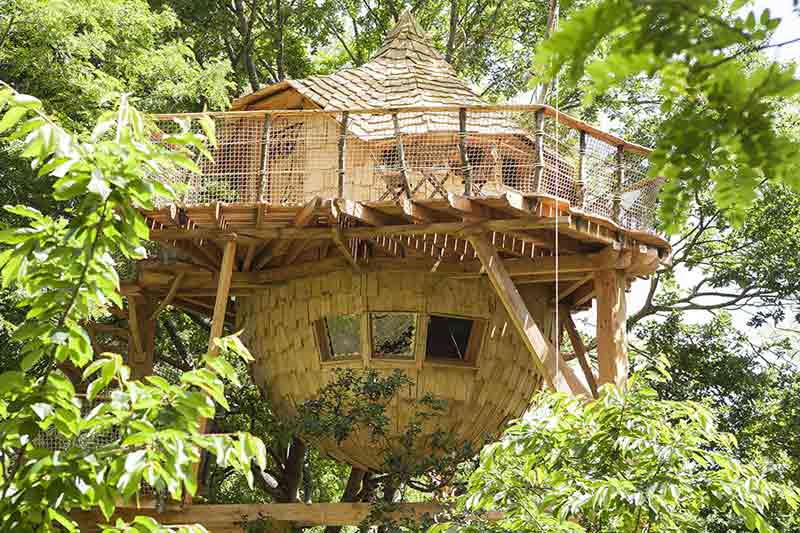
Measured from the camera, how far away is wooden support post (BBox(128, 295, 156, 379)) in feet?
47.9

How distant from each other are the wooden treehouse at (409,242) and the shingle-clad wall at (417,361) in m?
0.02

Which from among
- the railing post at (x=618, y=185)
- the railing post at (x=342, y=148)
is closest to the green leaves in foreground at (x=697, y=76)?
the railing post at (x=342, y=148)

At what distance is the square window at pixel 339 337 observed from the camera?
502 inches

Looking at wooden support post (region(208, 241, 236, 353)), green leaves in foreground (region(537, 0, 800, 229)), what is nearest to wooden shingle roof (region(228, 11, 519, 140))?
wooden support post (region(208, 241, 236, 353))

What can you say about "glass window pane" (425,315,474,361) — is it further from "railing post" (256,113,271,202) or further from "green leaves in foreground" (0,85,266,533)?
"green leaves in foreground" (0,85,266,533)

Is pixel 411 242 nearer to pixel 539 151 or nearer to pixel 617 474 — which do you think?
pixel 539 151

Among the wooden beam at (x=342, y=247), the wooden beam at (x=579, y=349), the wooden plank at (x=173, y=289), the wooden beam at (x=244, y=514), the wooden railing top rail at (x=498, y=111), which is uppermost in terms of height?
the wooden railing top rail at (x=498, y=111)

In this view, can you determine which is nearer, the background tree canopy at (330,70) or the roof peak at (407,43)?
the background tree canopy at (330,70)

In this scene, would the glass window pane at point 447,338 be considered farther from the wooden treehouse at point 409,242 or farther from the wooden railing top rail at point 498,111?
the wooden railing top rail at point 498,111

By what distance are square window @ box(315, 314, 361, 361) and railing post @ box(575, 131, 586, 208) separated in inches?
118

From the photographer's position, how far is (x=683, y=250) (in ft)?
59.0

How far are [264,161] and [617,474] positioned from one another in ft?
22.4

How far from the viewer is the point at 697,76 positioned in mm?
1793

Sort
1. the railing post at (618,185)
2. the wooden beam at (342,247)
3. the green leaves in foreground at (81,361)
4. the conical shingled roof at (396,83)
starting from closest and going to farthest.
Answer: the green leaves in foreground at (81,361), the railing post at (618,185), the wooden beam at (342,247), the conical shingled roof at (396,83)
